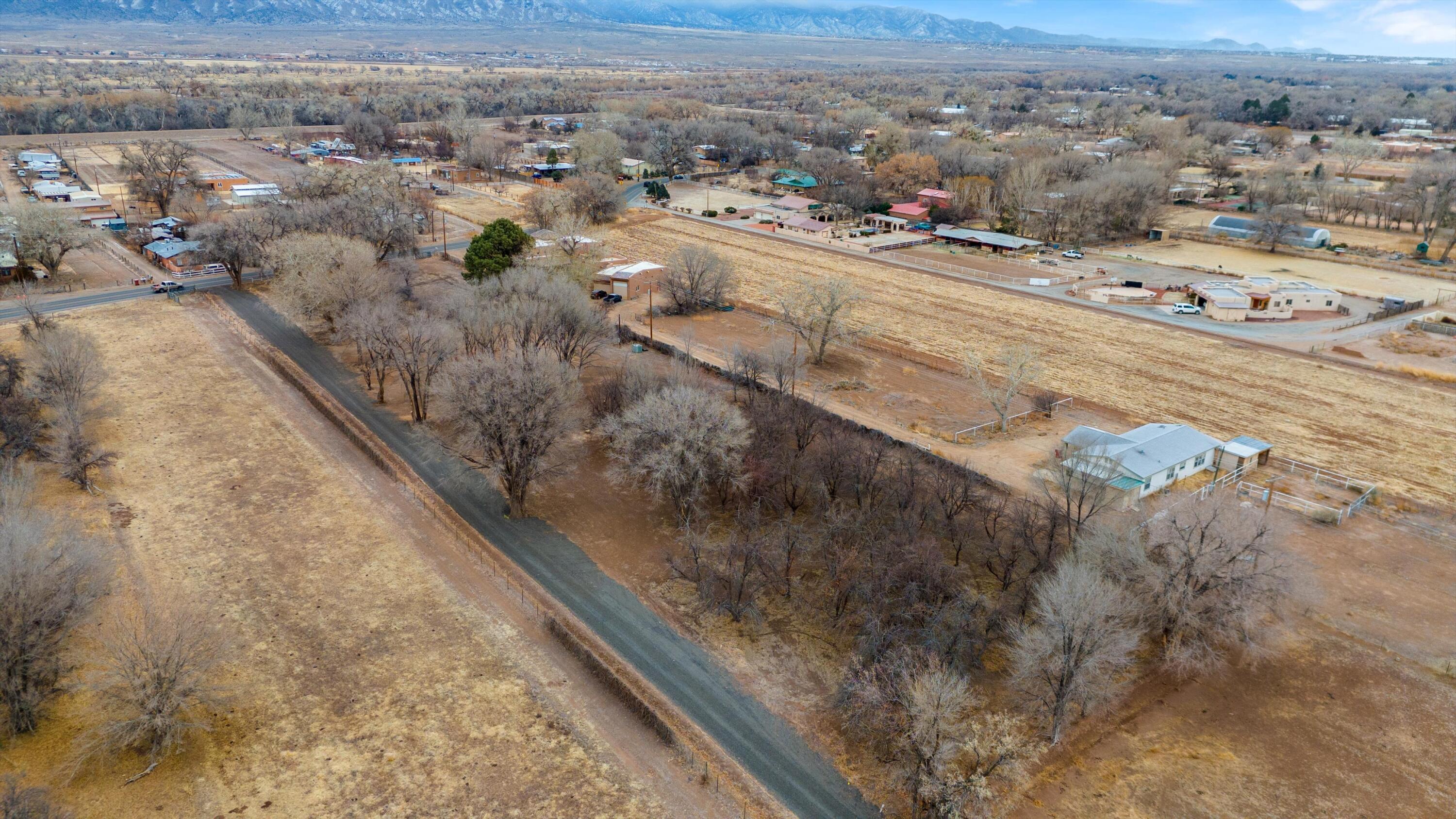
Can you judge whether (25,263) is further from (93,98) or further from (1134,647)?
(93,98)

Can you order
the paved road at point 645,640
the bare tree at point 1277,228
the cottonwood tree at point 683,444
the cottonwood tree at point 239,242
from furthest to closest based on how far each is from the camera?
the bare tree at point 1277,228, the cottonwood tree at point 239,242, the cottonwood tree at point 683,444, the paved road at point 645,640

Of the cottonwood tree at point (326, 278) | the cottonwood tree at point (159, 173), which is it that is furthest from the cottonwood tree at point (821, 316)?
the cottonwood tree at point (159, 173)

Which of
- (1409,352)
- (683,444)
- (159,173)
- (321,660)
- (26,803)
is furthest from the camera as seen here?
(159,173)

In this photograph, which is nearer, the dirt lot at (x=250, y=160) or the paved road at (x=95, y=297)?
the paved road at (x=95, y=297)

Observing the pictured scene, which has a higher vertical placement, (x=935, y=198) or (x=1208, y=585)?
(x=935, y=198)

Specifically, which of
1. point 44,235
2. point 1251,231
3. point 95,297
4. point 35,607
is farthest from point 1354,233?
point 44,235

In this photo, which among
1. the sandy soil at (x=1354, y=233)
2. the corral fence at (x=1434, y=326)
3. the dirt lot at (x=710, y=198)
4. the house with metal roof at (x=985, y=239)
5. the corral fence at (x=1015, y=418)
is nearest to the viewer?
the corral fence at (x=1015, y=418)

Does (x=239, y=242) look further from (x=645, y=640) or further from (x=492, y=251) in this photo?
(x=645, y=640)

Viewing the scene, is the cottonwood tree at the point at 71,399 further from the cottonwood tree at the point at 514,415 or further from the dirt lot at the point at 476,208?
the dirt lot at the point at 476,208

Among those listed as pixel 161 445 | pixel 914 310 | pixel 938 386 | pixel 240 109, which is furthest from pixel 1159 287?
pixel 240 109
